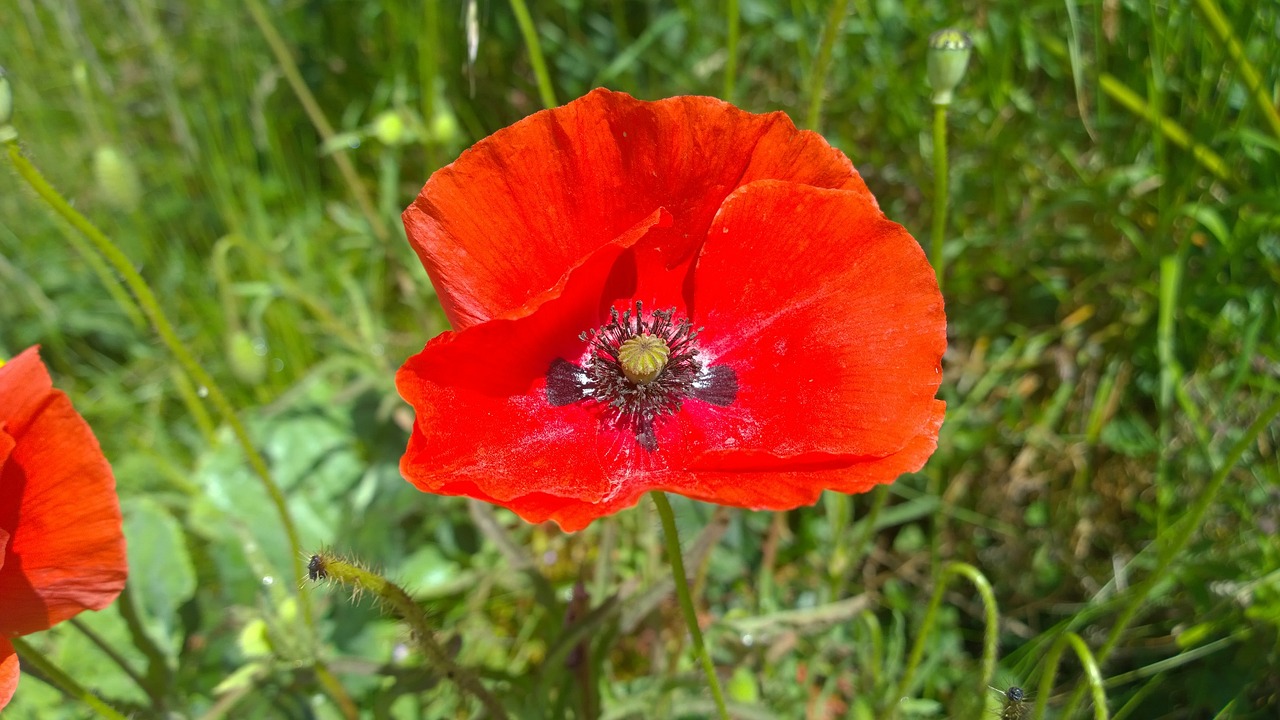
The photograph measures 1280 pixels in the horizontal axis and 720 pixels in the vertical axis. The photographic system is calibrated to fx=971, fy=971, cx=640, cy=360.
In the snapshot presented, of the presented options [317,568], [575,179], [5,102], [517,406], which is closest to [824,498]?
[517,406]

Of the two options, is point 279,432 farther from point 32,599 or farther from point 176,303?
point 32,599

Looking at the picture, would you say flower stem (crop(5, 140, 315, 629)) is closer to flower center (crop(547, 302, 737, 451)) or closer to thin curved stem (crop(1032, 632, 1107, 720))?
flower center (crop(547, 302, 737, 451))

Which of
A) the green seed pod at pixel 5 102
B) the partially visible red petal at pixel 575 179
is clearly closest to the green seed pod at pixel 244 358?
the green seed pod at pixel 5 102

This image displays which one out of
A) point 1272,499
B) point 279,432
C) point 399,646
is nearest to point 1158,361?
point 1272,499

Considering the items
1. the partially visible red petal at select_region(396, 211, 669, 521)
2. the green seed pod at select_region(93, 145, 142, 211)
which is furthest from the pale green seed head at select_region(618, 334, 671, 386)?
the green seed pod at select_region(93, 145, 142, 211)

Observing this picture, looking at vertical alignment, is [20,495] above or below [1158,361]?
above

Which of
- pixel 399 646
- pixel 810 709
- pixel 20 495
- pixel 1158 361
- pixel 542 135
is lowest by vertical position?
pixel 810 709
